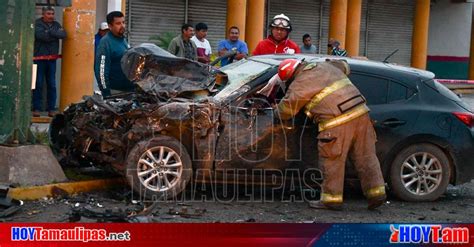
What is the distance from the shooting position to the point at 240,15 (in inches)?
700

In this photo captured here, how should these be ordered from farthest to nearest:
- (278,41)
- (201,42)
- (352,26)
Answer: (352,26)
(201,42)
(278,41)

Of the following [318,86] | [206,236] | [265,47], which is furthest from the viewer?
[265,47]

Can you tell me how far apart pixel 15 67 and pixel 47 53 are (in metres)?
4.46

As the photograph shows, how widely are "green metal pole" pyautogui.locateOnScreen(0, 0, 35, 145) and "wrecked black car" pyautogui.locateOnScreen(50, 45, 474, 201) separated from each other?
0.54 metres

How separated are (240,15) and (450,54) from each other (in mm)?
11474

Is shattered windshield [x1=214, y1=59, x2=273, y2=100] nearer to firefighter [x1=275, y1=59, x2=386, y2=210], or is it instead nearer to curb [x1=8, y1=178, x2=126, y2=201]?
firefighter [x1=275, y1=59, x2=386, y2=210]

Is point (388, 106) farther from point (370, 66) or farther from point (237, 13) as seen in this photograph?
point (237, 13)

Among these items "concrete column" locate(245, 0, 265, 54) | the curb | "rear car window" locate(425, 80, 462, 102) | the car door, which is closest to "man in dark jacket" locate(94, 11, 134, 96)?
the curb

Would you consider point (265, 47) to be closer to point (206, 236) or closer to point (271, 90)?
point (271, 90)

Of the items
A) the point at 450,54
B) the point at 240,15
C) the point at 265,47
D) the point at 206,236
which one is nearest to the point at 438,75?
the point at 450,54

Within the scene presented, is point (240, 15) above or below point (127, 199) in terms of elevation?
above

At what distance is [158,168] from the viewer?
7555 mm

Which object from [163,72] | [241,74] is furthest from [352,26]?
[163,72]

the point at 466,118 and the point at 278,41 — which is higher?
the point at 278,41
